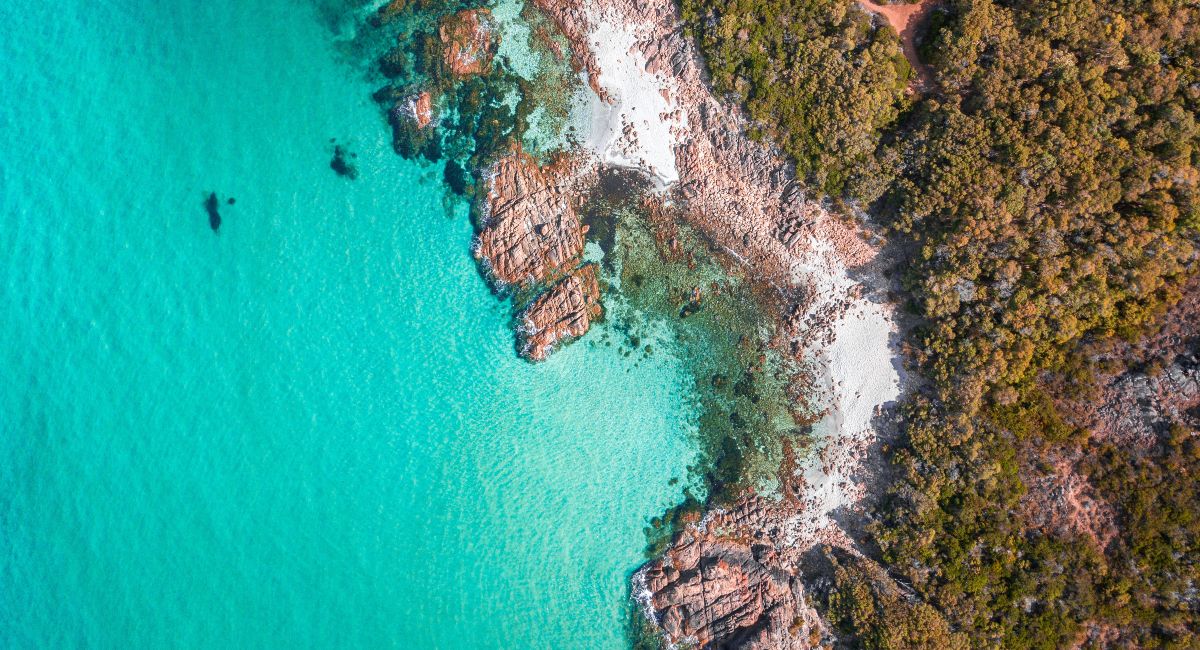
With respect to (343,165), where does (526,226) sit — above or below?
below

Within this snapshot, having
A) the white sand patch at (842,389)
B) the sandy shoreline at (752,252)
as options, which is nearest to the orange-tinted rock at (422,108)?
the sandy shoreline at (752,252)

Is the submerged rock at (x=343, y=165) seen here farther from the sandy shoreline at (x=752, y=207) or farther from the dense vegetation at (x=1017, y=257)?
the dense vegetation at (x=1017, y=257)

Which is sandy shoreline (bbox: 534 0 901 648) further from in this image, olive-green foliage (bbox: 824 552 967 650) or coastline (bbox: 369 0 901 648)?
olive-green foliage (bbox: 824 552 967 650)

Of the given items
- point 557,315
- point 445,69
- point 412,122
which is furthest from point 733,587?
point 445,69

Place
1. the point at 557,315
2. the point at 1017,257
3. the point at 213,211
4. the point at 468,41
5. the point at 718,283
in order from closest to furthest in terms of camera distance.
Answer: the point at 1017,257 < the point at 718,283 < the point at 557,315 < the point at 468,41 < the point at 213,211

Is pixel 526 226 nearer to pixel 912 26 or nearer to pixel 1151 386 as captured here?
pixel 912 26

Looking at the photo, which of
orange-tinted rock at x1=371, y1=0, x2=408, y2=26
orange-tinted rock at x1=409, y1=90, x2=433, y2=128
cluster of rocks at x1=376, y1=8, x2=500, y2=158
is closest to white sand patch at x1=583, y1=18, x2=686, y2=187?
cluster of rocks at x1=376, y1=8, x2=500, y2=158

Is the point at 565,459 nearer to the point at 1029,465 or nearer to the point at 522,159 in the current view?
the point at 522,159
